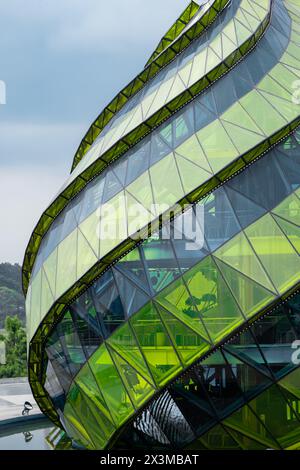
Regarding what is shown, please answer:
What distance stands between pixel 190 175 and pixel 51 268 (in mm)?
5390

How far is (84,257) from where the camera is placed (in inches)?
864

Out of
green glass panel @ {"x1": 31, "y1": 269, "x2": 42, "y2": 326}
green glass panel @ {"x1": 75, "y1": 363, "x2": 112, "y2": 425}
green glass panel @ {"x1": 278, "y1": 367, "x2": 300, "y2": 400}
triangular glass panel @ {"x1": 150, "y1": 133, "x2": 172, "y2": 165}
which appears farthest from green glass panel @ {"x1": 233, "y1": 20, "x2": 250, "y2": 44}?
green glass panel @ {"x1": 75, "y1": 363, "x2": 112, "y2": 425}

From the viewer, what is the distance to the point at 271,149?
2102cm

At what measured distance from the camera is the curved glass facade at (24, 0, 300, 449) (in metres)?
19.7

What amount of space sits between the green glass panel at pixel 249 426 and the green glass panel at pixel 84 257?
5390 millimetres

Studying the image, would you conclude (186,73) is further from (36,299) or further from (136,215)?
(36,299)

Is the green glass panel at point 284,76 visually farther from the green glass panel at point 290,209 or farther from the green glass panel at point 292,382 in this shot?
the green glass panel at point 292,382

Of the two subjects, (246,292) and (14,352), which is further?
(14,352)

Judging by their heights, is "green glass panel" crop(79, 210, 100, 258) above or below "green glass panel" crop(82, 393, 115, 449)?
above

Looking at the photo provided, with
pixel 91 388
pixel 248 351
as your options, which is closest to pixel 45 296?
pixel 91 388

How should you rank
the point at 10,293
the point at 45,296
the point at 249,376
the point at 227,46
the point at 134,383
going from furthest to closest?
the point at 10,293
the point at 227,46
the point at 45,296
the point at 134,383
the point at 249,376

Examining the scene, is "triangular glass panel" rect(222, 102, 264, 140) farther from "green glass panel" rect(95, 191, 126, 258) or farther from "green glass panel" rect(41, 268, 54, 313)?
"green glass panel" rect(41, 268, 54, 313)

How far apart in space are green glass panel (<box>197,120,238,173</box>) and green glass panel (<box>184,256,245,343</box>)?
269cm

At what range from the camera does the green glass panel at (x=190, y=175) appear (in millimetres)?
20719
